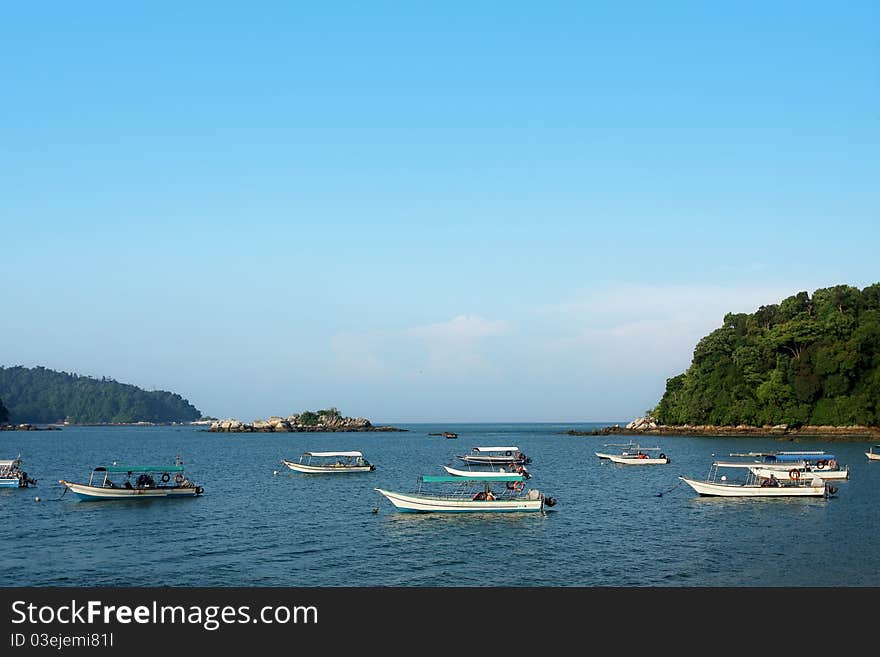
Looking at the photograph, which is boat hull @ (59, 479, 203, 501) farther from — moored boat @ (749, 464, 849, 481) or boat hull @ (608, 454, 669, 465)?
boat hull @ (608, 454, 669, 465)

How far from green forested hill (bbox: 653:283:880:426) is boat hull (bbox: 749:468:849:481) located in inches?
3513

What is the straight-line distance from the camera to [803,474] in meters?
79.4

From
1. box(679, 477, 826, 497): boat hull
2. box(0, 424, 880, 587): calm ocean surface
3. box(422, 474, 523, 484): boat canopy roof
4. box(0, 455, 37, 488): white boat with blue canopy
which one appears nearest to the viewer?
box(0, 424, 880, 587): calm ocean surface

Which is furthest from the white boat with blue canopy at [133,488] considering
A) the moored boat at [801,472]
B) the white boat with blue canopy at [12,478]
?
the moored boat at [801,472]

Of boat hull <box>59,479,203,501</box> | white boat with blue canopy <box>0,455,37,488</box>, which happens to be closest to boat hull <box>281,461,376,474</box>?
boat hull <box>59,479,203,501</box>

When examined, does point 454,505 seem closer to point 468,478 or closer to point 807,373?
point 468,478

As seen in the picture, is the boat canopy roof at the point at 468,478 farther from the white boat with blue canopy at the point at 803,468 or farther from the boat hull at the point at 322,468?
the boat hull at the point at 322,468

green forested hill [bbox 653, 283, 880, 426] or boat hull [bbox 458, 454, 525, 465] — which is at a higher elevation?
green forested hill [bbox 653, 283, 880, 426]

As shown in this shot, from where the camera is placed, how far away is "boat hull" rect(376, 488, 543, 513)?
60.6 m

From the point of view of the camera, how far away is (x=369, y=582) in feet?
126

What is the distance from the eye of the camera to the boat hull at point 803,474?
3066 inches
